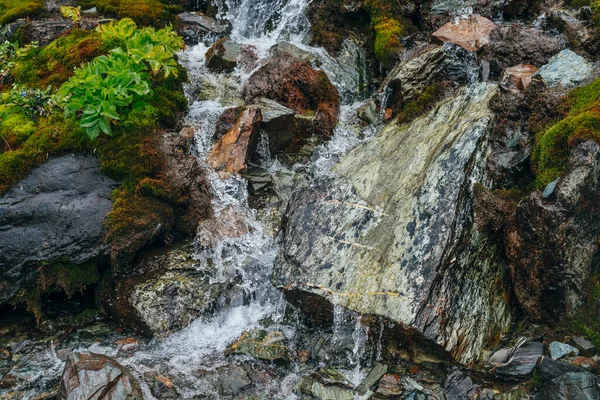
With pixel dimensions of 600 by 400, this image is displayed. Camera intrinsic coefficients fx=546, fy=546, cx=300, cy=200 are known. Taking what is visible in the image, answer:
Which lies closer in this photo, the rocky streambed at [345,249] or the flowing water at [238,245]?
the rocky streambed at [345,249]

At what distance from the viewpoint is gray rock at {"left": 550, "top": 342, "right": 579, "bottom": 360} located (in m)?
6.61

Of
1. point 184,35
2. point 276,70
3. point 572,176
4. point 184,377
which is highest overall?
point 184,35

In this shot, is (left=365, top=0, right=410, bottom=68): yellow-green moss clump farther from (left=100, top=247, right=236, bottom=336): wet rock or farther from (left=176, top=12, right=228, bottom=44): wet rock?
Answer: (left=100, top=247, right=236, bottom=336): wet rock

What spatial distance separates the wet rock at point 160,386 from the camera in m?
7.27

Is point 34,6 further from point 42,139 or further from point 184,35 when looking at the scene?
point 42,139

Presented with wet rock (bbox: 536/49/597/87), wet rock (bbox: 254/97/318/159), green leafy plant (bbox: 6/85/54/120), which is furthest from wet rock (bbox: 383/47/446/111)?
green leafy plant (bbox: 6/85/54/120)

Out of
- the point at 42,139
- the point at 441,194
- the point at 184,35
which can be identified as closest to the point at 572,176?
the point at 441,194

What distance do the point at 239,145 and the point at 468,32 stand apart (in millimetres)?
5529

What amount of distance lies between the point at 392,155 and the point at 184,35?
25.3ft

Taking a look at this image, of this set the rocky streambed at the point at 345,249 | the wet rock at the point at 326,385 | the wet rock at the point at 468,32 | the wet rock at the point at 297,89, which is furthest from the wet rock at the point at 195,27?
the wet rock at the point at 326,385

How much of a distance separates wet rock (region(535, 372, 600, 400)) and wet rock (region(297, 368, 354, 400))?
2.40 m

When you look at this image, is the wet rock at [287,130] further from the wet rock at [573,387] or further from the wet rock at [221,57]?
the wet rock at [573,387]

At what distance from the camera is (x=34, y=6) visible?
1365 cm

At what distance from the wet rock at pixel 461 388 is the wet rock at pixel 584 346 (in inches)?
48.0
